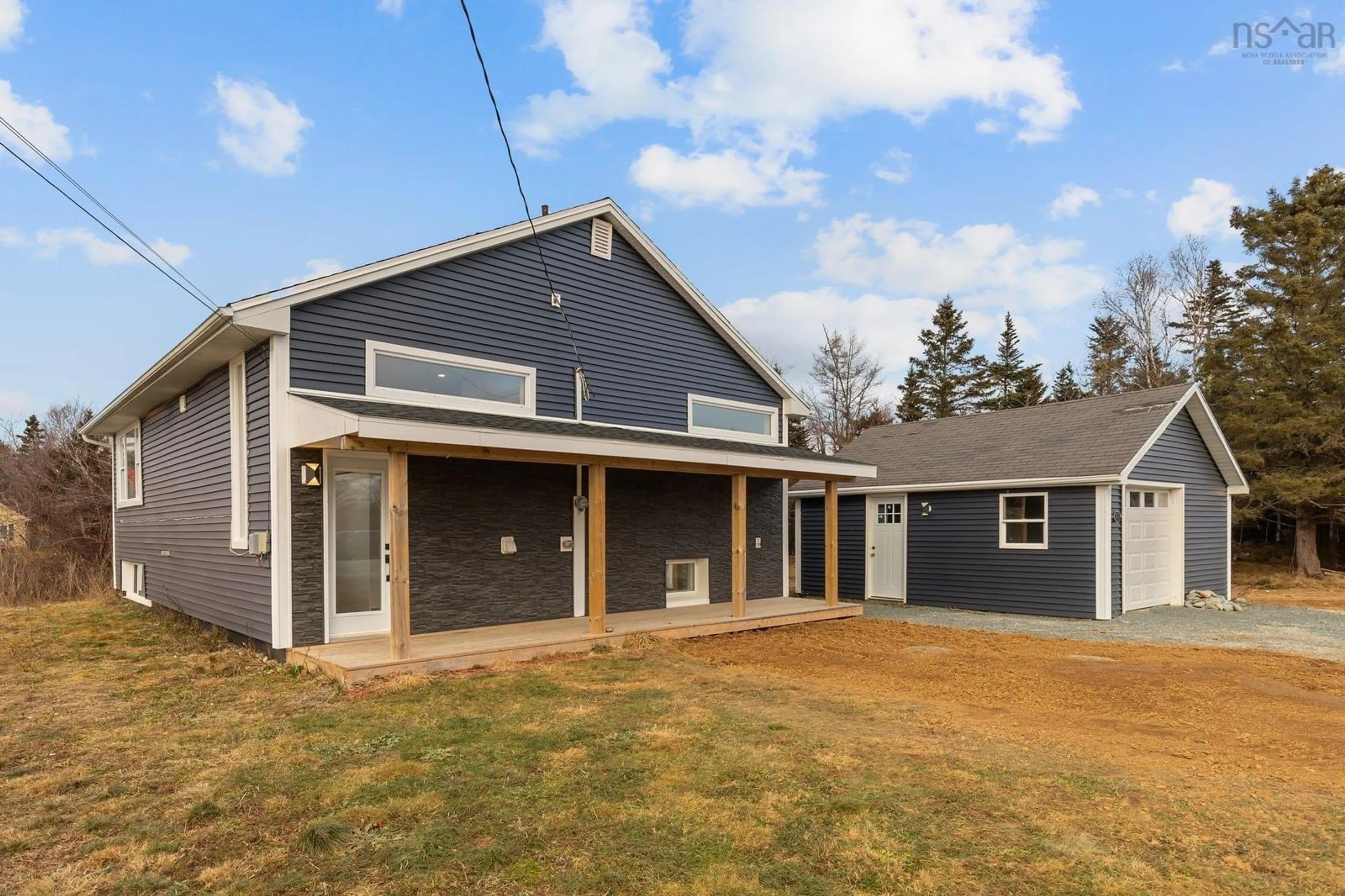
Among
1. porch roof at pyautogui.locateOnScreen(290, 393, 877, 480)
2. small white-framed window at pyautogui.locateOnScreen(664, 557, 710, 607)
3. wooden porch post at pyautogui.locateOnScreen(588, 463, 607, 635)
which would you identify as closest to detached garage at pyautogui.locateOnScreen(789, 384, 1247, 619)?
porch roof at pyautogui.locateOnScreen(290, 393, 877, 480)

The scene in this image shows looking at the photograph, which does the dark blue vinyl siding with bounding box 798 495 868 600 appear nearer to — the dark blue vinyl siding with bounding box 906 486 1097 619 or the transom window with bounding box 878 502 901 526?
the transom window with bounding box 878 502 901 526

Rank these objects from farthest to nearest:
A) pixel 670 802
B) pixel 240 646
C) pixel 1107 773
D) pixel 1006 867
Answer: pixel 240 646
pixel 1107 773
pixel 670 802
pixel 1006 867

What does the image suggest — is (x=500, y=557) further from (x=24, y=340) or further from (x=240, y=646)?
(x=24, y=340)

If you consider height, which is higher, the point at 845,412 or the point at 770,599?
the point at 845,412

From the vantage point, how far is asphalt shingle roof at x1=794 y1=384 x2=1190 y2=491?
510 inches

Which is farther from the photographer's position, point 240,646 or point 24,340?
point 24,340

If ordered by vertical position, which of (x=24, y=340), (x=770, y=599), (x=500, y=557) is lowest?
(x=770, y=599)

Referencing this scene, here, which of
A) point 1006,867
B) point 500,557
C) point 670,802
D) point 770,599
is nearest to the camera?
point 1006,867

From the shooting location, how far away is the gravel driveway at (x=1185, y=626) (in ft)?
33.0

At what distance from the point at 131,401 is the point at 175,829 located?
956 cm

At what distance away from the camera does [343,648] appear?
24.6 ft

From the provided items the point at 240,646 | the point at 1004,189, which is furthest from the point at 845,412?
the point at 240,646
